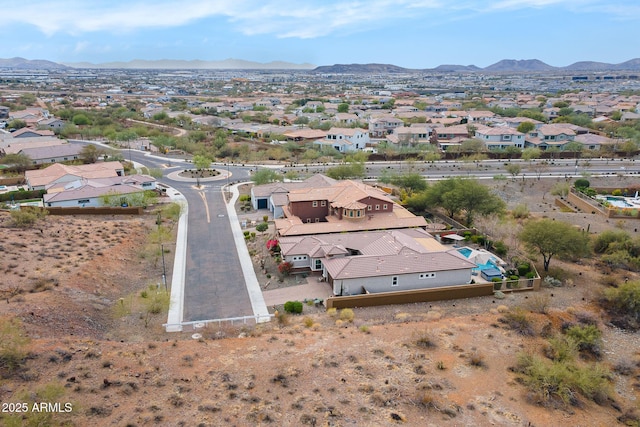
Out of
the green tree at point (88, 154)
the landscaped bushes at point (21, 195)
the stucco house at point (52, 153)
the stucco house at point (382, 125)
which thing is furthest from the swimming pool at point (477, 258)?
the stucco house at point (382, 125)

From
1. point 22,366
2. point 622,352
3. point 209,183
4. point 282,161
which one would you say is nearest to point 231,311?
point 22,366

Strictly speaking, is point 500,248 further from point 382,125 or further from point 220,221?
point 382,125

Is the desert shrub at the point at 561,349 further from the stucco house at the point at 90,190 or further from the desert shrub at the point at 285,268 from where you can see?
the stucco house at the point at 90,190

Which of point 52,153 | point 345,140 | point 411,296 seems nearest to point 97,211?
point 52,153

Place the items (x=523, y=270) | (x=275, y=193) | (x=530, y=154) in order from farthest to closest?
(x=530, y=154) < (x=275, y=193) < (x=523, y=270)

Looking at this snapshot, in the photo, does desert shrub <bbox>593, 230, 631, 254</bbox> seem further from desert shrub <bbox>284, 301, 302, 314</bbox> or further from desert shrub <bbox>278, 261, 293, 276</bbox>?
desert shrub <bbox>284, 301, 302, 314</bbox>
